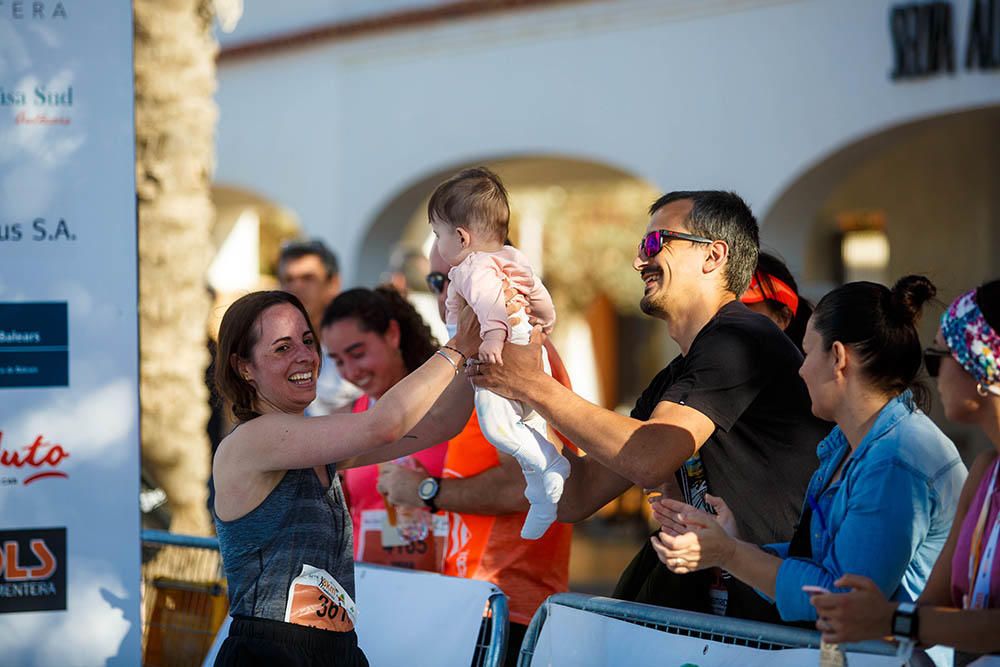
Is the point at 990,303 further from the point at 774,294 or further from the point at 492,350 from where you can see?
the point at 774,294

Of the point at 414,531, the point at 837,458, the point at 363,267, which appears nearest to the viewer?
the point at 837,458

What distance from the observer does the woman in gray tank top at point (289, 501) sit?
301 cm

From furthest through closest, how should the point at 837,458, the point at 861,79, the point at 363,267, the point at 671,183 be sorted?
the point at 363,267 < the point at 671,183 < the point at 861,79 < the point at 837,458

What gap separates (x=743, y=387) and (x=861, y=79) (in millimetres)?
6644

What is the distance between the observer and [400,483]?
4.16 meters

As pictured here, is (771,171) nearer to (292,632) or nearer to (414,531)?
(414,531)

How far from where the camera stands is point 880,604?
252 centimetres

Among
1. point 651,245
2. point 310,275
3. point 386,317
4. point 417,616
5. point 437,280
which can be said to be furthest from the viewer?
point 310,275

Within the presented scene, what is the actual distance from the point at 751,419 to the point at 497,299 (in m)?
0.76

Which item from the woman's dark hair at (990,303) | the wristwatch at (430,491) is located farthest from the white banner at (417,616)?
the woman's dark hair at (990,303)

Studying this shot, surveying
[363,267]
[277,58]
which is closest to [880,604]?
[363,267]

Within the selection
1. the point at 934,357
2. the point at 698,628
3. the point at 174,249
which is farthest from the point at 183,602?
the point at 934,357

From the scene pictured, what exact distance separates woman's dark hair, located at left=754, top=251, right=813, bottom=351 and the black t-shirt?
0.59m

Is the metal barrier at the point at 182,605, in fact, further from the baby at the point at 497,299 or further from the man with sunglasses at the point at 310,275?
the man with sunglasses at the point at 310,275
